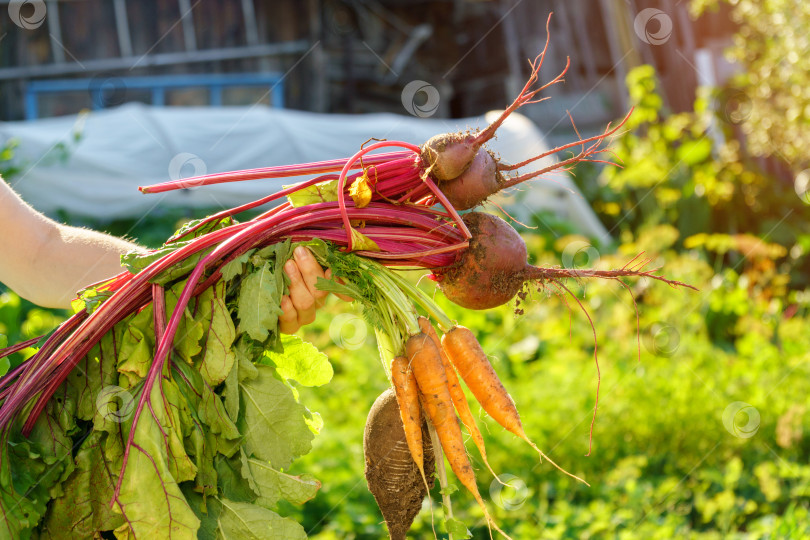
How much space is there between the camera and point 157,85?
1075cm

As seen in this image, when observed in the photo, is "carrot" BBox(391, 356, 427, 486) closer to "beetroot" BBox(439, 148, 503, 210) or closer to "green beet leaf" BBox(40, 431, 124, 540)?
"beetroot" BBox(439, 148, 503, 210)

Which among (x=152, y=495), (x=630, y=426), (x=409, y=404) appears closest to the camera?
(x=152, y=495)

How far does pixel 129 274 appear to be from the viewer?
186cm

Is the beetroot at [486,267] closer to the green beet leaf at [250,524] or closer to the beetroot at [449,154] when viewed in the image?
the beetroot at [449,154]

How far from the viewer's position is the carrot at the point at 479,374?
2146 mm

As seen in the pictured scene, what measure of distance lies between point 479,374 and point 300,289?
2.10ft

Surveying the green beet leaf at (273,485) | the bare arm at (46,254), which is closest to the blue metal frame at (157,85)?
the bare arm at (46,254)

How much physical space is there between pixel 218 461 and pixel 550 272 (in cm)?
106

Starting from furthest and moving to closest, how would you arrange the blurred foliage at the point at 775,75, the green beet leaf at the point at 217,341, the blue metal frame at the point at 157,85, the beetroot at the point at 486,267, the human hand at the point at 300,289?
the blue metal frame at the point at 157,85 → the blurred foliage at the point at 775,75 → the beetroot at the point at 486,267 → the human hand at the point at 300,289 → the green beet leaf at the point at 217,341

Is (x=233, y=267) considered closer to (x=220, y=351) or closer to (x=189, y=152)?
(x=220, y=351)

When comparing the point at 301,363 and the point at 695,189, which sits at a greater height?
the point at 301,363

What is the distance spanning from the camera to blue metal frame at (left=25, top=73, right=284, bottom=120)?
1032 centimetres

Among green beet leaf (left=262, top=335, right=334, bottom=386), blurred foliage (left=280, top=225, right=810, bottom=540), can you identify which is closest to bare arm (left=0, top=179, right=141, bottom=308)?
green beet leaf (left=262, top=335, right=334, bottom=386)

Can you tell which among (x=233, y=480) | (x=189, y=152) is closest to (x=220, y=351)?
(x=233, y=480)
